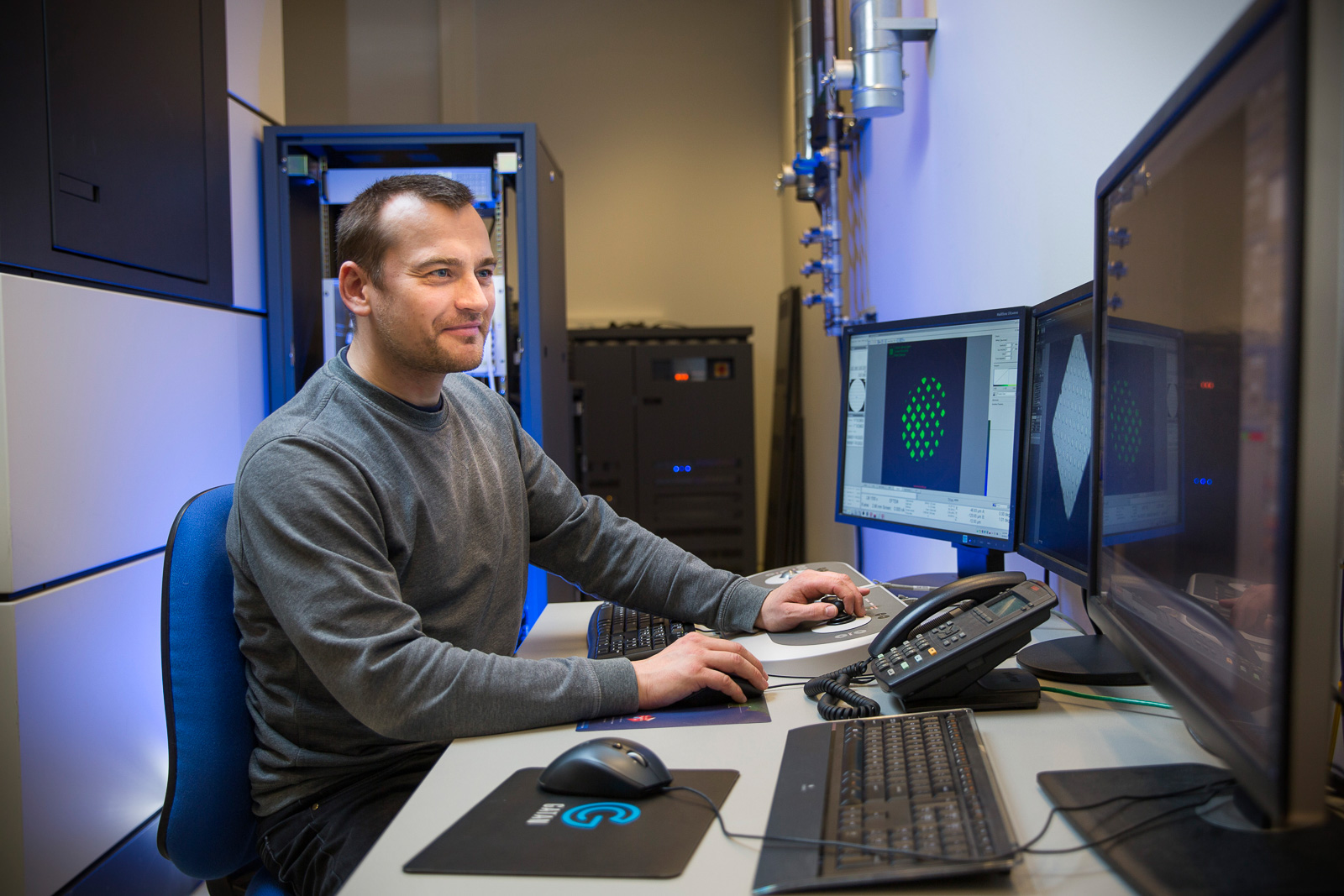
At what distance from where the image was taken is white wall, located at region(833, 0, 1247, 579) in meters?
1.09

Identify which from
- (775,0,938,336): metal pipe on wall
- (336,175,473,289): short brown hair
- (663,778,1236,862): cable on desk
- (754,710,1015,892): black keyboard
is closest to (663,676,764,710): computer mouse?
(754,710,1015,892): black keyboard

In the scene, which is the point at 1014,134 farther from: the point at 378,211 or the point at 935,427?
the point at 378,211

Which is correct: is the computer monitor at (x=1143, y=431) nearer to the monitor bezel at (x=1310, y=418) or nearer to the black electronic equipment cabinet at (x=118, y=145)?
the monitor bezel at (x=1310, y=418)

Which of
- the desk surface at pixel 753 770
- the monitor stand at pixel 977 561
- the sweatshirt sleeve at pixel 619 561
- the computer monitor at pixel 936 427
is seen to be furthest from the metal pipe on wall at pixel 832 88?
the desk surface at pixel 753 770

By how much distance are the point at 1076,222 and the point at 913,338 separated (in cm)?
27

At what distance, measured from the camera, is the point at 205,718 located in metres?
0.93

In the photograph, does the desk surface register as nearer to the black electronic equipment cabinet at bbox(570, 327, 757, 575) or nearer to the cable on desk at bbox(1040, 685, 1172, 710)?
the cable on desk at bbox(1040, 685, 1172, 710)

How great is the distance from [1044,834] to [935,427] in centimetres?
72

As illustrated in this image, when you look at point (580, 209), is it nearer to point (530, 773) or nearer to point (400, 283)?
point (400, 283)

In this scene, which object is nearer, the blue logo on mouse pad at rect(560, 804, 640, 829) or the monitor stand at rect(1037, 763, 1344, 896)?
the monitor stand at rect(1037, 763, 1344, 896)

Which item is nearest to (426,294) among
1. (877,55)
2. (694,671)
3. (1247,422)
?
(694,671)

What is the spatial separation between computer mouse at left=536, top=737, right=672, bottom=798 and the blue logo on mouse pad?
14 millimetres

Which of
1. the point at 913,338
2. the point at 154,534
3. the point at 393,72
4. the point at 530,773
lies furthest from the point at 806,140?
the point at 393,72

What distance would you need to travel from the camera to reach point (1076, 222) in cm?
121
